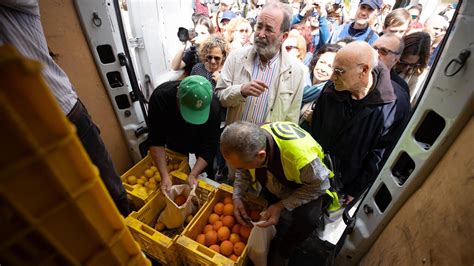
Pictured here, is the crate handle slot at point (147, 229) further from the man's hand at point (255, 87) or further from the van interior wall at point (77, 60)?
the man's hand at point (255, 87)

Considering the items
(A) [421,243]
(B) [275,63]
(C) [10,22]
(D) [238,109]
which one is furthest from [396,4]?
(C) [10,22]

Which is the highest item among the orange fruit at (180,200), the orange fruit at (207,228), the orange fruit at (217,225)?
the orange fruit at (180,200)

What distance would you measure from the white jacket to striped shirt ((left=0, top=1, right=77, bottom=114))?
128cm

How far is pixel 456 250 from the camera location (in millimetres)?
792

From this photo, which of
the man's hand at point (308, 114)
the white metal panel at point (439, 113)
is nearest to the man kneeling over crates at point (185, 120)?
the man's hand at point (308, 114)

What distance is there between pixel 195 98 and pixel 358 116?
1.35m

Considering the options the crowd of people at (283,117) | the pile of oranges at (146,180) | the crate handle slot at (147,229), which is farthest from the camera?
the pile of oranges at (146,180)

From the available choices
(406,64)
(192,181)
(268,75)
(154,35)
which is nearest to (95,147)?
(192,181)

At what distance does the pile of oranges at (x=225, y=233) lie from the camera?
5.55 ft

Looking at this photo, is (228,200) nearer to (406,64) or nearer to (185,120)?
(185,120)

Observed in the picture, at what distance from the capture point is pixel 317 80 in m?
2.55

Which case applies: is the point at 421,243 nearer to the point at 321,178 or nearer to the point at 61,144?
the point at 321,178

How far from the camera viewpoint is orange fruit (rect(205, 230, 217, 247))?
1.72 meters

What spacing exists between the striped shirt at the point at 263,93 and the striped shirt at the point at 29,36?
4.94ft
